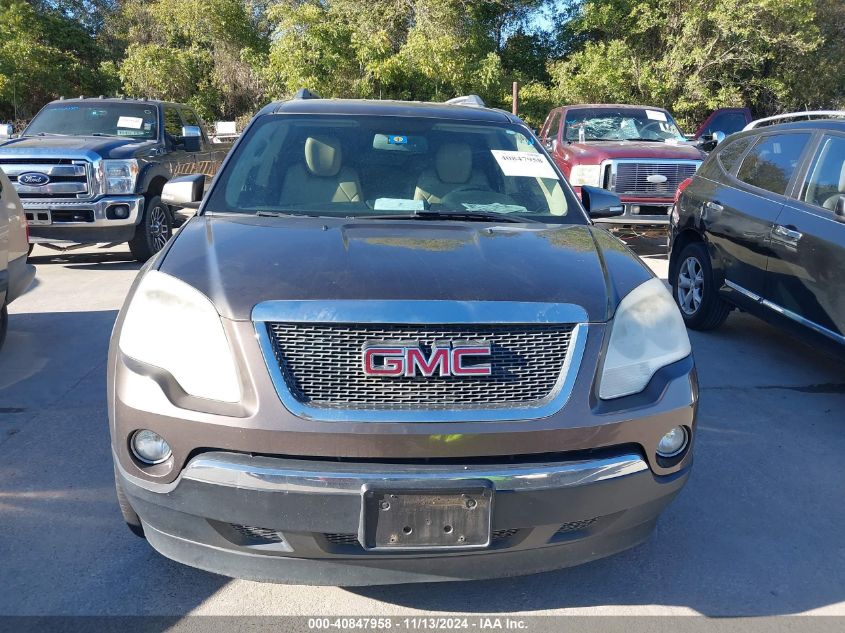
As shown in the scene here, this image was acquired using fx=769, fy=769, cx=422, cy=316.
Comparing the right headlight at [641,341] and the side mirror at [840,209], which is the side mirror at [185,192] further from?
the side mirror at [840,209]

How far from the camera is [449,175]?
3.82 meters

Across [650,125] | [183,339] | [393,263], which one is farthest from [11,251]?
[650,125]

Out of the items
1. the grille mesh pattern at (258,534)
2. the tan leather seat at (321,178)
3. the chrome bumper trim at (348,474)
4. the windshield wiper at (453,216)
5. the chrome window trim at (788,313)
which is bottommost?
the chrome window trim at (788,313)

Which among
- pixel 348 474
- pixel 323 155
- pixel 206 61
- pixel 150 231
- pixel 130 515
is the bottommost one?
pixel 150 231

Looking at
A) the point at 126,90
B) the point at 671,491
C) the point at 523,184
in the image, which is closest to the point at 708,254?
the point at 523,184

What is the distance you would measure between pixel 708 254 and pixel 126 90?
76.1 feet

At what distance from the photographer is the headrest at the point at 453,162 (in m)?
3.82

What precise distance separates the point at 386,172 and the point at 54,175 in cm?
577

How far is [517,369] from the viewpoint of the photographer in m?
2.36

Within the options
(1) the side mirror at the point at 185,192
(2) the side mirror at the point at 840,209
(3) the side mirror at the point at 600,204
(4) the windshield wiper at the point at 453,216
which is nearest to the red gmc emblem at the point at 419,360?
(4) the windshield wiper at the point at 453,216

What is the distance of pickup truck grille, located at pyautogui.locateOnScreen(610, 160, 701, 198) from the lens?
948 centimetres

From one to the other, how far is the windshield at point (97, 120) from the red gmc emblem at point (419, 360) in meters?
7.98

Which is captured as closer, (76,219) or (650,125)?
(76,219)

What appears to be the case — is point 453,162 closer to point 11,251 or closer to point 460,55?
point 11,251
